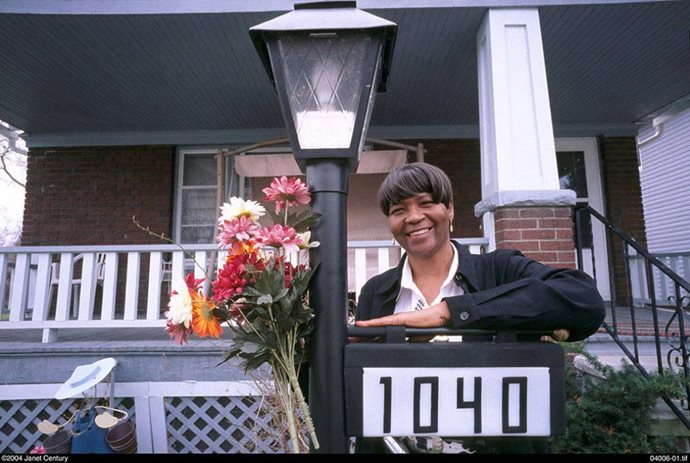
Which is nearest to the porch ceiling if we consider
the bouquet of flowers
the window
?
the window

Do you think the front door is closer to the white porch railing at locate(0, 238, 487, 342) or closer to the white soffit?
the white soffit

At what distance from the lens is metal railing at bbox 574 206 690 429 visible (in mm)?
2849

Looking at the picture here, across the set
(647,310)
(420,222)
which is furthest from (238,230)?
(647,310)

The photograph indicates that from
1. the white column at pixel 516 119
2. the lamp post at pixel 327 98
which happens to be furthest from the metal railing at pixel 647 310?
the lamp post at pixel 327 98

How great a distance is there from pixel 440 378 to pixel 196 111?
5915 mm

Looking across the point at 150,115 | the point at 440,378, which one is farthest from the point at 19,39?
the point at 440,378

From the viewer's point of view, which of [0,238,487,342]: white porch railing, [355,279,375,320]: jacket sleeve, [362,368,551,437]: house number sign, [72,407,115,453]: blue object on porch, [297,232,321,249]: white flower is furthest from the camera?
[0,238,487,342]: white porch railing

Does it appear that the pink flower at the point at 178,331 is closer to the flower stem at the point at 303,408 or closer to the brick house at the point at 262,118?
the flower stem at the point at 303,408

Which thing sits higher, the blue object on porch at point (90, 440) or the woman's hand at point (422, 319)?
the woman's hand at point (422, 319)

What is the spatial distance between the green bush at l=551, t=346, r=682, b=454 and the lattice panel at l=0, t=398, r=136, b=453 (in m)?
3.37

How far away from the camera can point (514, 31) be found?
3.82m

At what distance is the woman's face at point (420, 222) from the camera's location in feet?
4.08

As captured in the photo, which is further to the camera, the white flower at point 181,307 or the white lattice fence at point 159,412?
the white lattice fence at point 159,412

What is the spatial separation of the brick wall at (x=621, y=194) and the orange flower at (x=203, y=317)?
22.5 feet
